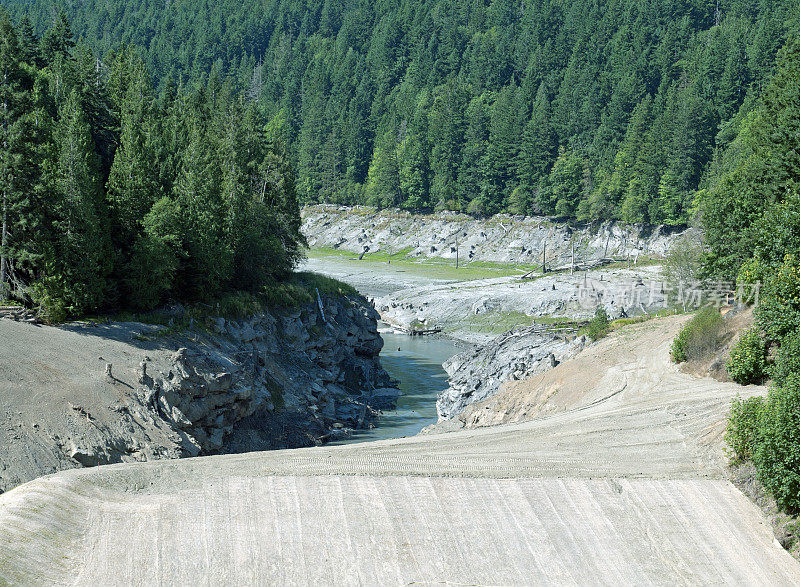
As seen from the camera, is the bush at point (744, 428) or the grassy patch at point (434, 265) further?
the grassy patch at point (434, 265)

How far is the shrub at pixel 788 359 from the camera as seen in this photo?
1100 inches

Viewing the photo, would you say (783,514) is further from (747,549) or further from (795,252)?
(795,252)

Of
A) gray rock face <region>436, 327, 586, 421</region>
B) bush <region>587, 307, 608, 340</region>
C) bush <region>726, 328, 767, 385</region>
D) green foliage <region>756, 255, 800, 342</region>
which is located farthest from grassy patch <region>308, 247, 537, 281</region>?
green foliage <region>756, 255, 800, 342</region>

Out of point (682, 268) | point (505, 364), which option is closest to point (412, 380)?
point (505, 364)

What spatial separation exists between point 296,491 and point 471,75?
149 m

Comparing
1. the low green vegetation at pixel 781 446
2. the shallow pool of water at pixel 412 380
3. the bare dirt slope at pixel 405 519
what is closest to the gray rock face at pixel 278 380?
the shallow pool of water at pixel 412 380

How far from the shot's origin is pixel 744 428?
2680 cm

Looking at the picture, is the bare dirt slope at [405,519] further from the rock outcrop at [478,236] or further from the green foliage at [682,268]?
the rock outcrop at [478,236]

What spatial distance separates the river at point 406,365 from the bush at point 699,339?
1669 cm

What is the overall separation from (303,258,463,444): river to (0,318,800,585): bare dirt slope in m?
20.2

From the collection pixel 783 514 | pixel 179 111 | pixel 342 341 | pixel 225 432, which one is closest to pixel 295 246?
pixel 342 341

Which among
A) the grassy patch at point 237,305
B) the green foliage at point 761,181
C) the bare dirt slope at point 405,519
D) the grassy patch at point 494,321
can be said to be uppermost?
the green foliage at point 761,181

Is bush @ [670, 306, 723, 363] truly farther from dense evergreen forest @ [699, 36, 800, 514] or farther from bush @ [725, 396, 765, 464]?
bush @ [725, 396, 765, 464]

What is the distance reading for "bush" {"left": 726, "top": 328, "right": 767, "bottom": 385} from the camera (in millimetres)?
34375
